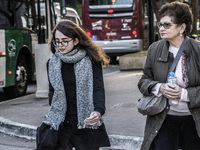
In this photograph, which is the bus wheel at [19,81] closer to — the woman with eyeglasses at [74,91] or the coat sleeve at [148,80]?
the woman with eyeglasses at [74,91]

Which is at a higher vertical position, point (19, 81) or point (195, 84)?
point (195, 84)

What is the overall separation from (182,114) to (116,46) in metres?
16.0

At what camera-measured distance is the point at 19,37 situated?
11039 millimetres

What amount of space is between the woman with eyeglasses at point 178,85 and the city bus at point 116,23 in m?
15.6

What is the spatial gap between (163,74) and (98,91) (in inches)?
22.1

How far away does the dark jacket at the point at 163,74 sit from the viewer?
11.6 ft

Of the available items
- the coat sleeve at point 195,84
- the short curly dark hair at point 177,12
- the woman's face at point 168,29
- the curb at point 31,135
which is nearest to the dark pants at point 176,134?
the coat sleeve at point 195,84

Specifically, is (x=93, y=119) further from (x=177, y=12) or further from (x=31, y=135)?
(x=31, y=135)

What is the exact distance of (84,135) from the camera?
12.6 feet

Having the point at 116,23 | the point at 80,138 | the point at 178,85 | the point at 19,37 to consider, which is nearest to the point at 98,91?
the point at 80,138

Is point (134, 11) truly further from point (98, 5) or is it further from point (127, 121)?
point (127, 121)

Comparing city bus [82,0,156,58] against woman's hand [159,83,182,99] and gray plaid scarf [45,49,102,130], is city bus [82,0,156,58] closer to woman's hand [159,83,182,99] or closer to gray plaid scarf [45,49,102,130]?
gray plaid scarf [45,49,102,130]

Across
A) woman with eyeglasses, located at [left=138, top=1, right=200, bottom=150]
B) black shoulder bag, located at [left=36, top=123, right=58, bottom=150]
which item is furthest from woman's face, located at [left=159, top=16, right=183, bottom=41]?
black shoulder bag, located at [left=36, top=123, right=58, bottom=150]

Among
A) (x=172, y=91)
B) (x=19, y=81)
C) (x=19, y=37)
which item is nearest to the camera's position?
(x=172, y=91)
